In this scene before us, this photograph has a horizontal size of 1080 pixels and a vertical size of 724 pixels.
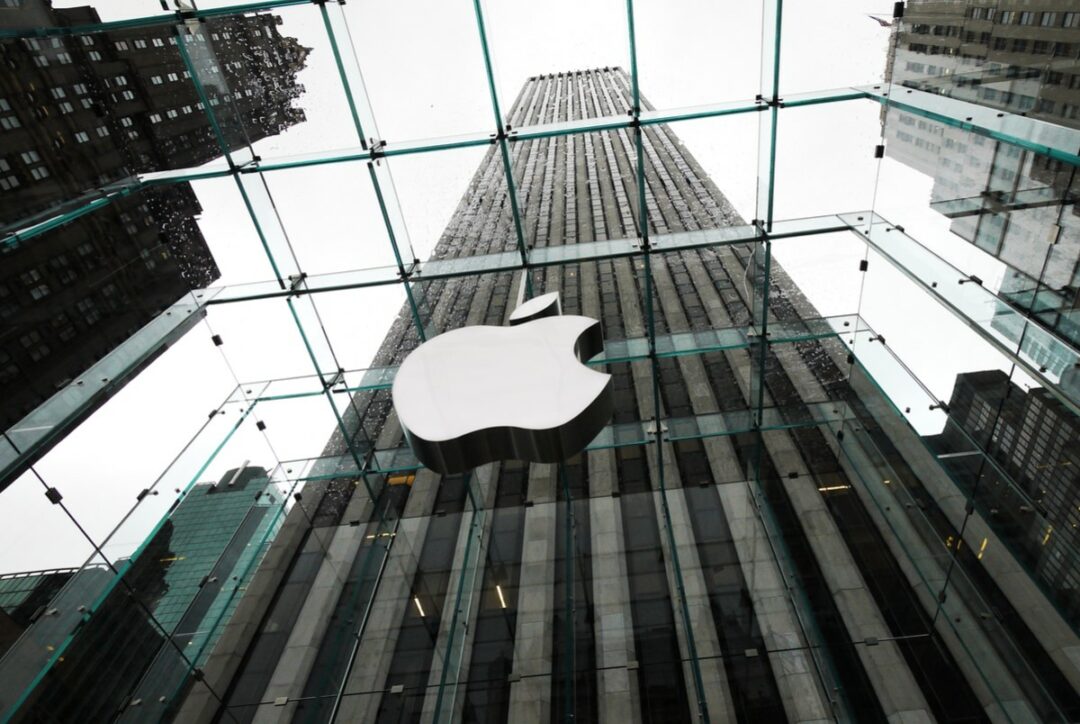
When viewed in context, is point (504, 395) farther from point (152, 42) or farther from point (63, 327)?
point (152, 42)

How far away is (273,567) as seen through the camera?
27.2 ft

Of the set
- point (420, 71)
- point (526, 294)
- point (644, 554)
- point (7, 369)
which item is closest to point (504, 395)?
point (526, 294)

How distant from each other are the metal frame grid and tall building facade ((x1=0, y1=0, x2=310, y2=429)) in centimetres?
10

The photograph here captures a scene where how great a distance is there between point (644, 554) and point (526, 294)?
367 cm

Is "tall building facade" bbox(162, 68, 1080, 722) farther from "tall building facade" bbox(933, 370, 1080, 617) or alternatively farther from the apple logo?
the apple logo

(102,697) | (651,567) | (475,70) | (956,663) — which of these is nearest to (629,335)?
(651,567)

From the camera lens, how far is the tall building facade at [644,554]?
6195 mm

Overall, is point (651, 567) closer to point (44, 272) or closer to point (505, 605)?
point (505, 605)

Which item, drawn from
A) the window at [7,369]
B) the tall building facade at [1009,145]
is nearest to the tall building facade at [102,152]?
the window at [7,369]

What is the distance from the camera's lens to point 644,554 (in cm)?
770

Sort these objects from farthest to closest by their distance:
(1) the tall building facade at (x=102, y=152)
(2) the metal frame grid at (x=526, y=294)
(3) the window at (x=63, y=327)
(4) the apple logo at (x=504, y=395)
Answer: (3) the window at (x=63, y=327) < (2) the metal frame grid at (x=526, y=294) < (1) the tall building facade at (x=102, y=152) < (4) the apple logo at (x=504, y=395)

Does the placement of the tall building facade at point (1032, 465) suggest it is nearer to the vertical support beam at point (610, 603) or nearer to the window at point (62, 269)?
the vertical support beam at point (610, 603)

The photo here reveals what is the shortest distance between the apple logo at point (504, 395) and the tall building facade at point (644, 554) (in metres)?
2.14

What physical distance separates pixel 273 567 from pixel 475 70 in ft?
22.1
